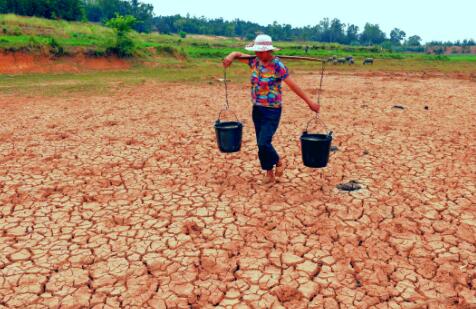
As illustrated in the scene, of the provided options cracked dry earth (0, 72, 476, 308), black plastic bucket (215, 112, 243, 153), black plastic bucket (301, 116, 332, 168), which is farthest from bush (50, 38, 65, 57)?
black plastic bucket (301, 116, 332, 168)

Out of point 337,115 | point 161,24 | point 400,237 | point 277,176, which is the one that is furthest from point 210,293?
point 161,24

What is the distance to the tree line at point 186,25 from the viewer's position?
152ft

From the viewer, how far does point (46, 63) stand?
19.6 meters

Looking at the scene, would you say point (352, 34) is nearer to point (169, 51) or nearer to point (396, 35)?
point (396, 35)

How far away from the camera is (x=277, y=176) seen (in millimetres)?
4742

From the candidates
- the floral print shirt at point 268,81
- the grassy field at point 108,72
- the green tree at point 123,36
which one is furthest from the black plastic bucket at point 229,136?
the green tree at point 123,36

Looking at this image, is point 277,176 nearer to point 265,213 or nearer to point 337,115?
point 265,213

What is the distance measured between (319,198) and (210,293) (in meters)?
1.98

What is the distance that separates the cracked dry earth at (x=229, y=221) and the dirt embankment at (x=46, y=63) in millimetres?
13378

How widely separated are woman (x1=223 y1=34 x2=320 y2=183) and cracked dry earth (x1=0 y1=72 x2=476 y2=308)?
0.79 meters

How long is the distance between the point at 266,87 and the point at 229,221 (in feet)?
4.91

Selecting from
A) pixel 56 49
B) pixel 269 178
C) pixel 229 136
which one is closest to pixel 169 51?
pixel 56 49

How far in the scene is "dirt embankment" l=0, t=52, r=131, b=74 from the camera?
18.7m

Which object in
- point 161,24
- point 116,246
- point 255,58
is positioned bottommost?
point 116,246
